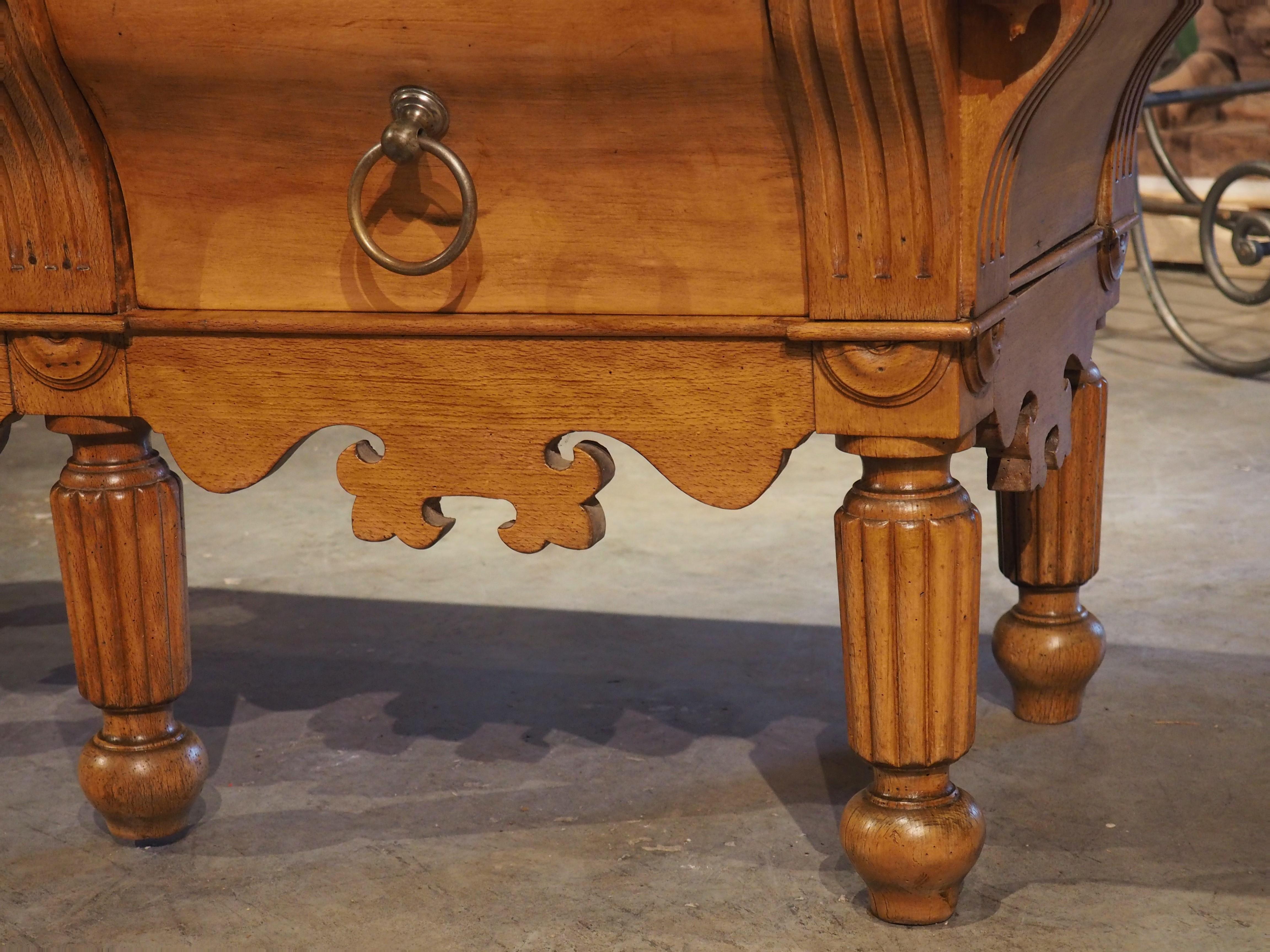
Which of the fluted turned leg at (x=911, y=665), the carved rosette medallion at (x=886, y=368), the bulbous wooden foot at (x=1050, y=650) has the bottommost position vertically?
Result: the bulbous wooden foot at (x=1050, y=650)

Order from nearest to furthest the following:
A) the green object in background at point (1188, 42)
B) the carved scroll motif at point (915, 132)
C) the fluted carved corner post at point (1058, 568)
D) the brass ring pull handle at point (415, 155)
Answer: the carved scroll motif at point (915, 132), the brass ring pull handle at point (415, 155), the fluted carved corner post at point (1058, 568), the green object in background at point (1188, 42)

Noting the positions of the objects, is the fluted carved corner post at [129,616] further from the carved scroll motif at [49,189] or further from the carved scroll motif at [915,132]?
the carved scroll motif at [915,132]

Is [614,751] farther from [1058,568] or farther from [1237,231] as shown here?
[1237,231]

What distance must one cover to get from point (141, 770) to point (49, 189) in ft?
1.93

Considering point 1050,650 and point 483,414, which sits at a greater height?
point 483,414

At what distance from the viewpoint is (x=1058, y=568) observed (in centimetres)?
184

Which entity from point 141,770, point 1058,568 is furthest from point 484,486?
point 1058,568

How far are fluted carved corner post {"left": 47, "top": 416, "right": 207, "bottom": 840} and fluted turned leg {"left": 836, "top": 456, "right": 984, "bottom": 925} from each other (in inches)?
26.1

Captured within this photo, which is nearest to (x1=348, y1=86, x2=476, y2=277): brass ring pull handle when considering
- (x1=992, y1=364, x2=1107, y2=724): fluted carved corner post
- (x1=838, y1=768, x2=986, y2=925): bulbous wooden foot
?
(x1=838, y1=768, x2=986, y2=925): bulbous wooden foot

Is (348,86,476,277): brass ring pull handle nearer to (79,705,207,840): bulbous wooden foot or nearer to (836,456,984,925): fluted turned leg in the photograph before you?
(836,456,984,925): fluted turned leg

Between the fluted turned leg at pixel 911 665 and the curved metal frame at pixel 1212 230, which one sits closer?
the fluted turned leg at pixel 911 665

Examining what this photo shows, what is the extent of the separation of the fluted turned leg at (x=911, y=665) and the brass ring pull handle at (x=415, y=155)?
39cm

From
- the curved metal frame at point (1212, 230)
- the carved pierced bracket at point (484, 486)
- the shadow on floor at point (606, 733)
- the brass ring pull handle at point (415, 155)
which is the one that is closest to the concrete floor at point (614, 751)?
the shadow on floor at point (606, 733)

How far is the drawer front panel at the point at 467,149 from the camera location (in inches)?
47.5
